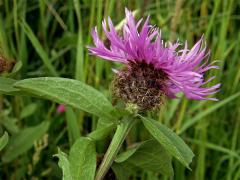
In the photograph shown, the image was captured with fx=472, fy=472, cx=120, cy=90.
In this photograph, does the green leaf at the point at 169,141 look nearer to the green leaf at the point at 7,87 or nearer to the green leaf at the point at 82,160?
the green leaf at the point at 82,160

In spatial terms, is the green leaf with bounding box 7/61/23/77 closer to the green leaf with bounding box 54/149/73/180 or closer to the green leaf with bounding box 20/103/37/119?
the green leaf with bounding box 54/149/73/180

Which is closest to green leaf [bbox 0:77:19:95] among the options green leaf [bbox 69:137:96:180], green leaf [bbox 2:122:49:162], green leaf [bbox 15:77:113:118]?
green leaf [bbox 15:77:113:118]

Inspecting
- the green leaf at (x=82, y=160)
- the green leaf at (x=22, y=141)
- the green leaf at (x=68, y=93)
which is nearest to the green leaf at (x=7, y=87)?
the green leaf at (x=68, y=93)

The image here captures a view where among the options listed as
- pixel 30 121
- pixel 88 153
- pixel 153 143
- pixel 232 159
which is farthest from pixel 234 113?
pixel 88 153

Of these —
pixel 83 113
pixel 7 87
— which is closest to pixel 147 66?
pixel 7 87

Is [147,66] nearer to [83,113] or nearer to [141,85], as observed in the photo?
[141,85]
